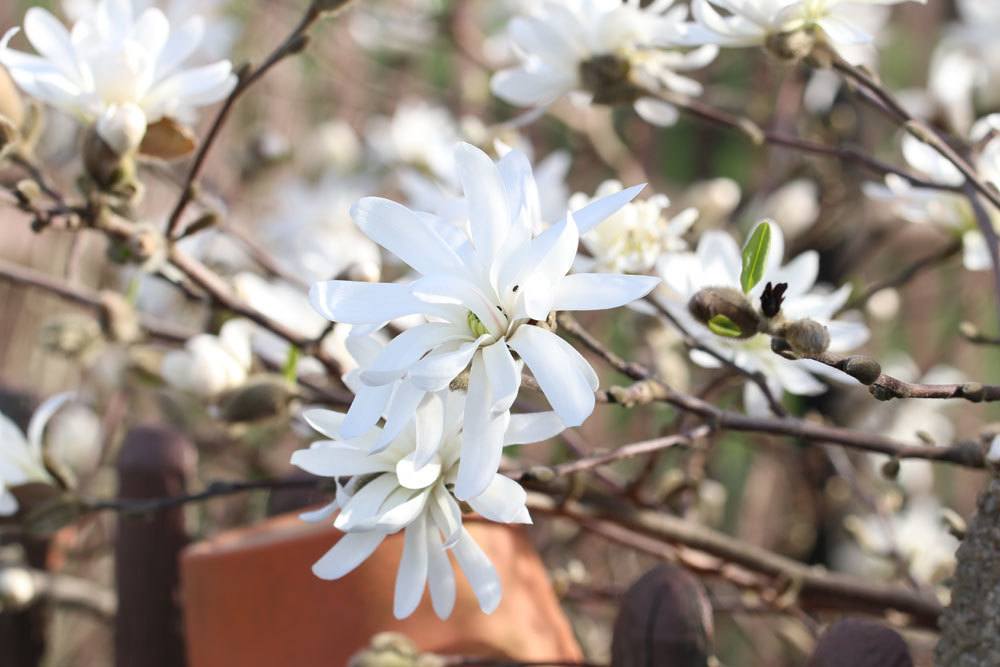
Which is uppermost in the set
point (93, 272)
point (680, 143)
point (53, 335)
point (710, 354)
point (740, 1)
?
point (740, 1)

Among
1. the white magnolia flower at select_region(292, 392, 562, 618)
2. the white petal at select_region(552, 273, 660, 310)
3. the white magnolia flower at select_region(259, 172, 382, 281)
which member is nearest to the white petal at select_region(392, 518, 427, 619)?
the white magnolia flower at select_region(292, 392, 562, 618)

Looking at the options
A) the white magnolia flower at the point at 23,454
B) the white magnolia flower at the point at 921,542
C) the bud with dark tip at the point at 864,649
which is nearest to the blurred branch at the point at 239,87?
the white magnolia flower at the point at 23,454

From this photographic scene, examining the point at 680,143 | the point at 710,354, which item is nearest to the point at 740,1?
the point at 710,354

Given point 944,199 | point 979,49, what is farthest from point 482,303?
point 979,49

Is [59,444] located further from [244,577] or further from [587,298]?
[587,298]

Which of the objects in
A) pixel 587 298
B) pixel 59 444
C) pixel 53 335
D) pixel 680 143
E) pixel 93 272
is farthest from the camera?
pixel 680 143

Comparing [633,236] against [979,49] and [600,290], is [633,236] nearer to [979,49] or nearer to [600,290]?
[600,290]
